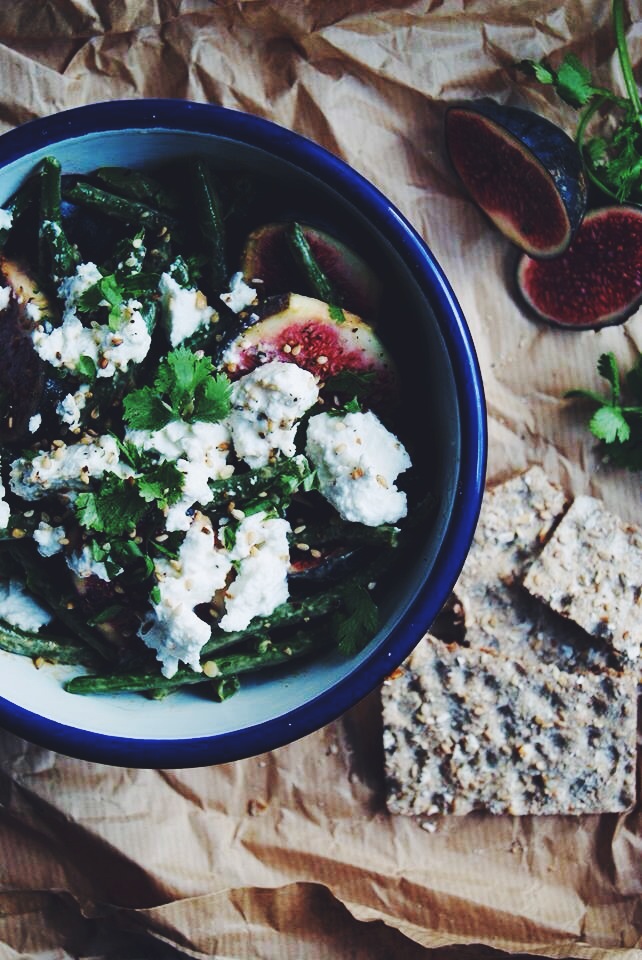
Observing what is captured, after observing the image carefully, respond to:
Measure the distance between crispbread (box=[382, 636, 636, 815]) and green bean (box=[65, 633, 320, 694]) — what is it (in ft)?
1.75

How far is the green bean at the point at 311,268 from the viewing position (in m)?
2.14

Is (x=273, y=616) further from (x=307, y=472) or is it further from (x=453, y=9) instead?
(x=453, y=9)

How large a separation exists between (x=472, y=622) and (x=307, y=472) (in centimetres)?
85

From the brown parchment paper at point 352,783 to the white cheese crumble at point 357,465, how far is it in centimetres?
73

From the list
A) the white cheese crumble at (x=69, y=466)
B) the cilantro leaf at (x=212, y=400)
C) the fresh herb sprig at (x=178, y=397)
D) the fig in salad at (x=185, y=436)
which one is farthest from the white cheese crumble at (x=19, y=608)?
the cilantro leaf at (x=212, y=400)

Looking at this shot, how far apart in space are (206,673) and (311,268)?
951 millimetres

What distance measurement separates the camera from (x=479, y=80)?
2.67m

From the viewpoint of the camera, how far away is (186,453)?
202 cm

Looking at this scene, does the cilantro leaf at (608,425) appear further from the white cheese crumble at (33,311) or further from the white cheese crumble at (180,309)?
the white cheese crumble at (33,311)

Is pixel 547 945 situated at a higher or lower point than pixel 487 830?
lower

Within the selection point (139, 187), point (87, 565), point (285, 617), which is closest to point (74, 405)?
point (87, 565)

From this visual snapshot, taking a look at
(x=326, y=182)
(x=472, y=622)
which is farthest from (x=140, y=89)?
(x=472, y=622)

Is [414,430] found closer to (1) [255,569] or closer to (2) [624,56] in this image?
(1) [255,569]

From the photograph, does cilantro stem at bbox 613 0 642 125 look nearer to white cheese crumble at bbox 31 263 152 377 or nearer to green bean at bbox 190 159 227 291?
green bean at bbox 190 159 227 291
